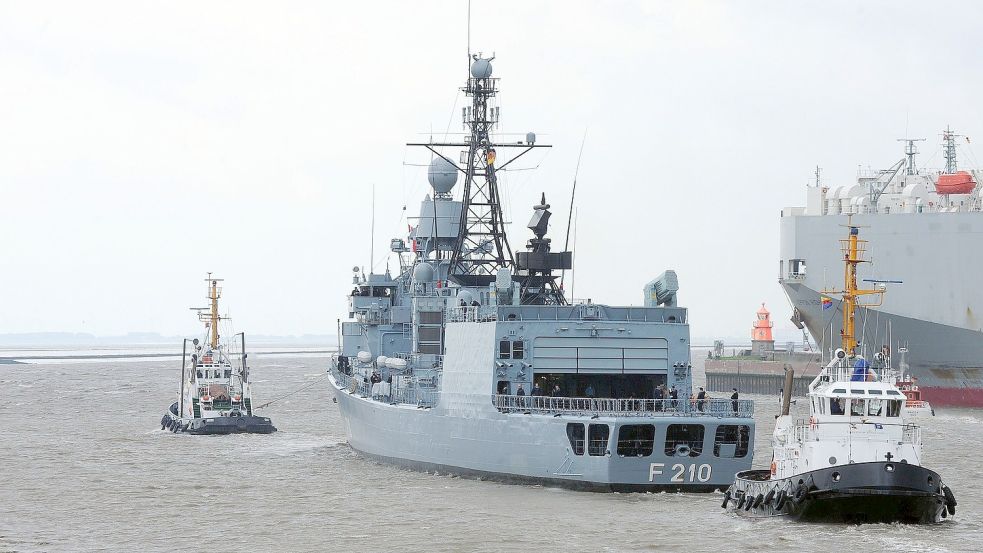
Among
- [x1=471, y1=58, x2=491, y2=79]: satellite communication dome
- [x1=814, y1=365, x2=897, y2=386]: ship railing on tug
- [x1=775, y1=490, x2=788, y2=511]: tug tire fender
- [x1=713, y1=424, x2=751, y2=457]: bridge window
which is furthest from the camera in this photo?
[x1=471, y1=58, x2=491, y2=79]: satellite communication dome

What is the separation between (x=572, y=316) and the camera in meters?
35.9

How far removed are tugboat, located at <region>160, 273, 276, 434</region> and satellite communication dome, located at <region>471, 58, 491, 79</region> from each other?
14151 millimetres

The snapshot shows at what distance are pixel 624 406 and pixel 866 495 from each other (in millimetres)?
8682

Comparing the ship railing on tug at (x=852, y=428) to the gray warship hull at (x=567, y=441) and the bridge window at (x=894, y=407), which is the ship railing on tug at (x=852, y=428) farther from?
the gray warship hull at (x=567, y=441)

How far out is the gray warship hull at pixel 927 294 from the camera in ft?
208

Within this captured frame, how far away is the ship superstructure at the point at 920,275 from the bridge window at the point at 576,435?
3030cm

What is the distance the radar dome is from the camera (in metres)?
44.8

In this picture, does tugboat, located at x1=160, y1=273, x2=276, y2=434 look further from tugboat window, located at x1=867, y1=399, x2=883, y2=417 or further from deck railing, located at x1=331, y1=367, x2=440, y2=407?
tugboat window, located at x1=867, y1=399, x2=883, y2=417

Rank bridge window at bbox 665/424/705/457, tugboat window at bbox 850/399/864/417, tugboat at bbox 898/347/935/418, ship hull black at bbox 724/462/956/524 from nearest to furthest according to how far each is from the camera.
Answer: ship hull black at bbox 724/462/956/524 → tugboat window at bbox 850/399/864/417 → bridge window at bbox 665/424/705/457 → tugboat at bbox 898/347/935/418

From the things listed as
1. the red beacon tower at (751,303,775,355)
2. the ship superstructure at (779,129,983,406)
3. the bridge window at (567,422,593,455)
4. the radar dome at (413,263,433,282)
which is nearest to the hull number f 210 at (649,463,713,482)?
the bridge window at (567,422,593,455)

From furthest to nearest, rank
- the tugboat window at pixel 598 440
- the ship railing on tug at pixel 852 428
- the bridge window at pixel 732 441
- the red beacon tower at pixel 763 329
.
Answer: the red beacon tower at pixel 763 329 → the bridge window at pixel 732 441 → the tugboat window at pixel 598 440 → the ship railing on tug at pixel 852 428

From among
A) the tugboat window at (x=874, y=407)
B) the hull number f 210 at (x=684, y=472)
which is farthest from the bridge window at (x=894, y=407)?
the hull number f 210 at (x=684, y=472)

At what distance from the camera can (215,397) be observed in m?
52.8

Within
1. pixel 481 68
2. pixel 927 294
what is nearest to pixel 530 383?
pixel 481 68
